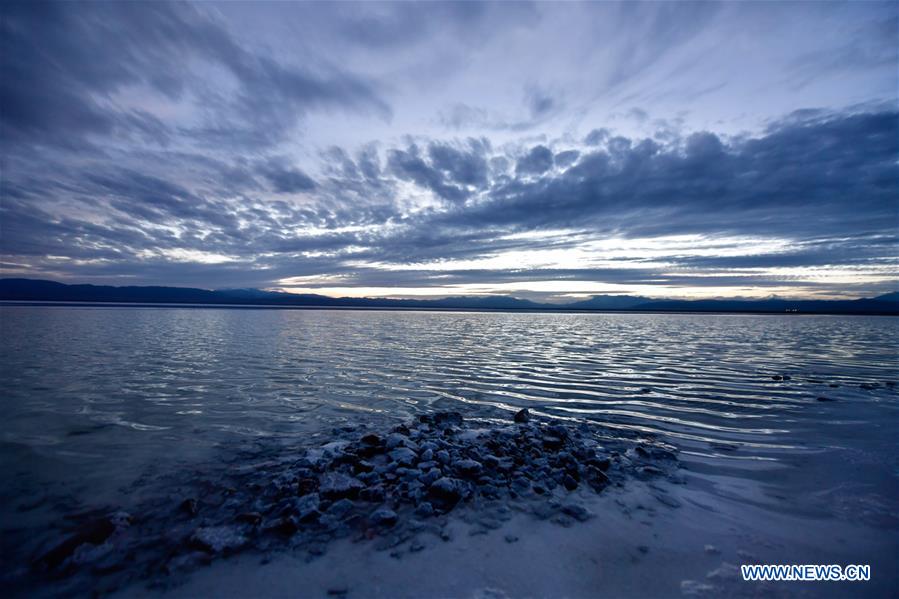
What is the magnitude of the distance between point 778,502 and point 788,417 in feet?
20.4

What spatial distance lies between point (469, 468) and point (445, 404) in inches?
212

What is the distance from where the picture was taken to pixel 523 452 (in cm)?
819

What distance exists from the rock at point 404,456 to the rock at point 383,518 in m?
1.76

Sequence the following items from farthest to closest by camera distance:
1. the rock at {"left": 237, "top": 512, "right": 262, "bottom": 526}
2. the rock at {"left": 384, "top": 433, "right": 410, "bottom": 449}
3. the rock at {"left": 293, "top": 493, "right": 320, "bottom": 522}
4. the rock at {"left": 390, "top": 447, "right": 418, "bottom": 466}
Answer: the rock at {"left": 384, "top": 433, "right": 410, "bottom": 449} → the rock at {"left": 390, "top": 447, "right": 418, "bottom": 466} → the rock at {"left": 293, "top": 493, "right": 320, "bottom": 522} → the rock at {"left": 237, "top": 512, "right": 262, "bottom": 526}

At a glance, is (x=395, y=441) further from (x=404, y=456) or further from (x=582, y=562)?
(x=582, y=562)

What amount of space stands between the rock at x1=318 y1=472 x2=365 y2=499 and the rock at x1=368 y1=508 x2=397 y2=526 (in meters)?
0.80

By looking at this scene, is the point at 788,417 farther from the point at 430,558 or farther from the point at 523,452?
the point at 430,558

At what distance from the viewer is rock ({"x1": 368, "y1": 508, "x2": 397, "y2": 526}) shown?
18.5ft

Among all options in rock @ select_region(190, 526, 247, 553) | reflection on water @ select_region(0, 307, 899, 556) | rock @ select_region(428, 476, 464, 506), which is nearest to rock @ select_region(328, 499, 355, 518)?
rock @ select_region(190, 526, 247, 553)

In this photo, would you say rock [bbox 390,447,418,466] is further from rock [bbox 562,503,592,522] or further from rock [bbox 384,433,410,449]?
rock [bbox 562,503,592,522]

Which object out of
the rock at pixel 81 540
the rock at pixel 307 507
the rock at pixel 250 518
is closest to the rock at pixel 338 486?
the rock at pixel 307 507

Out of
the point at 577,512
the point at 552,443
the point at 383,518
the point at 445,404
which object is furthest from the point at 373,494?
the point at 445,404

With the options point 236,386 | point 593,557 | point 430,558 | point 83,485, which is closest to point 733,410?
point 593,557

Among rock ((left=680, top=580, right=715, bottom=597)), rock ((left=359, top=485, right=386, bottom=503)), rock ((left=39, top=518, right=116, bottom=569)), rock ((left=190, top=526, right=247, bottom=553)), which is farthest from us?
rock ((left=359, top=485, right=386, bottom=503))
